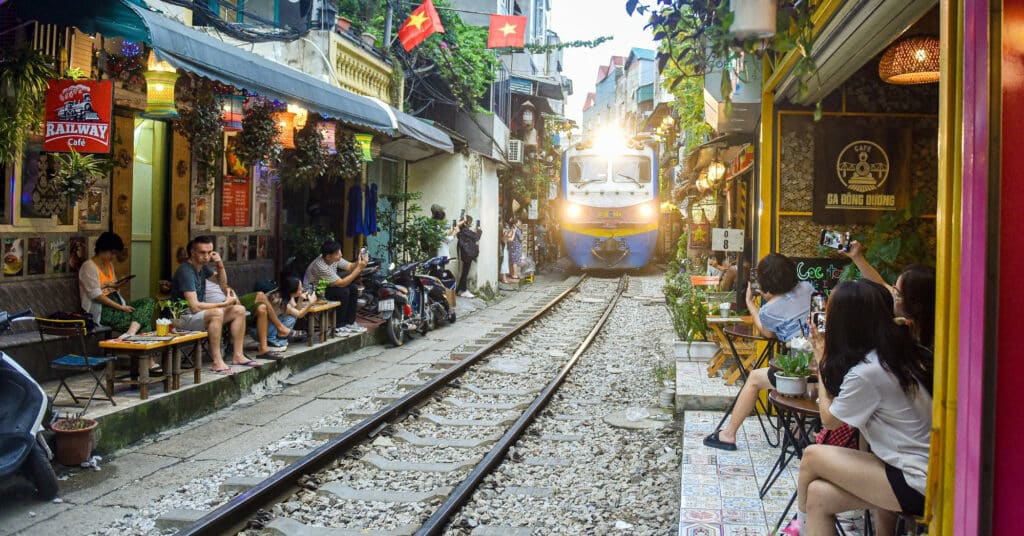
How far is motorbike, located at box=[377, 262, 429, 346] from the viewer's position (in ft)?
36.3

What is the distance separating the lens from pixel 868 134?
6.25 metres

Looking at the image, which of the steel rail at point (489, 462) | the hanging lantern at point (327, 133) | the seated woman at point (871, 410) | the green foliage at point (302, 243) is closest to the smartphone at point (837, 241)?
the seated woman at point (871, 410)

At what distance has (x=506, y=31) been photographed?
58.3 feet

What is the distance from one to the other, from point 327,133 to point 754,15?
7.54 meters

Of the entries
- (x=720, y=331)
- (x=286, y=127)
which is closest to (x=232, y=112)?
(x=286, y=127)

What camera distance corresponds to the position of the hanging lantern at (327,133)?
10086mm

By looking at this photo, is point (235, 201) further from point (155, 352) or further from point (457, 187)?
point (457, 187)

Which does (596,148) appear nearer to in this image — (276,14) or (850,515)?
(276,14)

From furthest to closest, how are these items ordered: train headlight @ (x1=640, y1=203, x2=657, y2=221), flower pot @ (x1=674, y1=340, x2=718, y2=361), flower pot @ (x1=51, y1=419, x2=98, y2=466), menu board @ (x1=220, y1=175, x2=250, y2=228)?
train headlight @ (x1=640, y1=203, x2=657, y2=221)
menu board @ (x1=220, y1=175, x2=250, y2=228)
flower pot @ (x1=674, y1=340, x2=718, y2=361)
flower pot @ (x1=51, y1=419, x2=98, y2=466)

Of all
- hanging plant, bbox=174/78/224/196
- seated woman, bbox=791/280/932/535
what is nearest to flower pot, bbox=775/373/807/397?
seated woman, bbox=791/280/932/535

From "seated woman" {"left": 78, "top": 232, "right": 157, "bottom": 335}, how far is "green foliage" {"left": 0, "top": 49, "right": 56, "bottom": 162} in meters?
1.51

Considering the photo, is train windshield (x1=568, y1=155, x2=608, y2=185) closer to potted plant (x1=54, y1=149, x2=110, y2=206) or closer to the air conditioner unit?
the air conditioner unit

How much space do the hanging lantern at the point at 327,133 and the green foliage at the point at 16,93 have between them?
4337 mm

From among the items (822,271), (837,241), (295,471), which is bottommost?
(295,471)
